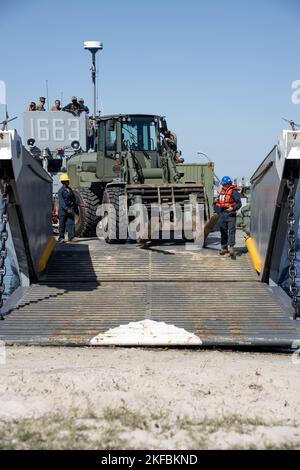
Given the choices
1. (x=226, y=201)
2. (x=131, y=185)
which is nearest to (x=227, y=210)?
(x=226, y=201)

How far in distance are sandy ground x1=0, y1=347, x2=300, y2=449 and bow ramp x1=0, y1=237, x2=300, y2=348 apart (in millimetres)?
519

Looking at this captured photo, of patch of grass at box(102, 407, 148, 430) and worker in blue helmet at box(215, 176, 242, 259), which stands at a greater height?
worker in blue helmet at box(215, 176, 242, 259)

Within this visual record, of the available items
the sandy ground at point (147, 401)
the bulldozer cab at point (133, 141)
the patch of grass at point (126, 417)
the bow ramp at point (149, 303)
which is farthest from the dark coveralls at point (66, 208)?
the patch of grass at point (126, 417)

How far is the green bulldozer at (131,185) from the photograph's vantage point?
1164 centimetres

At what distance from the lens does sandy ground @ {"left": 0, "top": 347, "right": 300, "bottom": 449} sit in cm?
453

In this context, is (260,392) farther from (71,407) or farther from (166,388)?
(71,407)

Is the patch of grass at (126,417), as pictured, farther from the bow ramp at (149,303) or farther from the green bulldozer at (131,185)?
the green bulldozer at (131,185)

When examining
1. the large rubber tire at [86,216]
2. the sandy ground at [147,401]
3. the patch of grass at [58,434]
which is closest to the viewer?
the patch of grass at [58,434]

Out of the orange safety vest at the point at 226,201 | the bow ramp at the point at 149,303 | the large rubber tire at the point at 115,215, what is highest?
the orange safety vest at the point at 226,201

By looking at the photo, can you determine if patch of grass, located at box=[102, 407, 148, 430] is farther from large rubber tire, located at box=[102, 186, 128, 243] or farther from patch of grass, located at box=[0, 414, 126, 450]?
large rubber tire, located at box=[102, 186, 128, 243]

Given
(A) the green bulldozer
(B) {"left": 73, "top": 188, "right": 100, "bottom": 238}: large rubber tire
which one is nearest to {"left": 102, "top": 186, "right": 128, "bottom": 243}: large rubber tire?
(A) the green bulldozer

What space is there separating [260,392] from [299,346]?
2.10 m

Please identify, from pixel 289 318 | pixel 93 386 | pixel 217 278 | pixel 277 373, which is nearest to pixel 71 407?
pixel 93 386

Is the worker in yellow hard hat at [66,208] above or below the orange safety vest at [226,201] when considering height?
below
